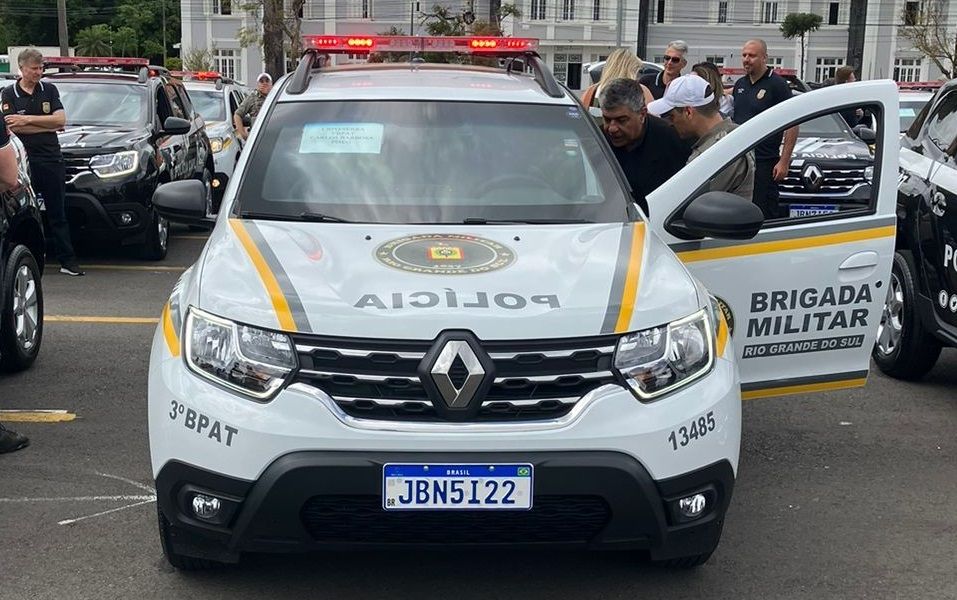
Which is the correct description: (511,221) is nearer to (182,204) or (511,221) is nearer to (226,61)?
(182,204)

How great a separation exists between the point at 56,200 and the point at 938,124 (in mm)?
6673

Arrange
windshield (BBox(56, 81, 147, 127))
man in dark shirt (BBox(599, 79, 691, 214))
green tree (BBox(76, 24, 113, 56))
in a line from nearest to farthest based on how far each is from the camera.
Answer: man in dark shirt (BBox(599, 79, 691, 214))
windshield (BBox(56, 81, 147, 127))
green tree (BBox(76, 24, 113, 56))

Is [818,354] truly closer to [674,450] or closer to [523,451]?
[674,450]

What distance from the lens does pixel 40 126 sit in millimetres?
9555

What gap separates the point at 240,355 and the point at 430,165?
56.3 inches

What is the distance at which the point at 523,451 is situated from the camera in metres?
3.41

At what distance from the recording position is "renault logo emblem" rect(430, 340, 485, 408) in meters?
3.43

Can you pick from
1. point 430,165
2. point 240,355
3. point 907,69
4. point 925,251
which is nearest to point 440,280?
point 240,355

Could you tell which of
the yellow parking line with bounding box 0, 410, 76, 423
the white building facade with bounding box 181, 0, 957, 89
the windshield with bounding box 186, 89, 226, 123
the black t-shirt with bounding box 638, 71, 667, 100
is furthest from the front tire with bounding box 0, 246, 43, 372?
the white building facade with bounding box 181, 0, 957, 89

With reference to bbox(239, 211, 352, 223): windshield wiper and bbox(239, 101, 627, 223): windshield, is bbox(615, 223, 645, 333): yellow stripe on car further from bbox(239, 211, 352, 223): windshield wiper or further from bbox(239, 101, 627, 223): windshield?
bbox(239, 211, 352, 223): windshield wiper

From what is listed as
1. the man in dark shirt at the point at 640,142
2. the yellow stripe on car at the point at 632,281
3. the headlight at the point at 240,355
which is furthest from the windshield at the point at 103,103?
the headlight at the point at 240,355

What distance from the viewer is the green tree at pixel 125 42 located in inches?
3401

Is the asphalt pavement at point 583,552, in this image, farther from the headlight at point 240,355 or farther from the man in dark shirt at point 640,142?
the man in dark shirt at point 640,142

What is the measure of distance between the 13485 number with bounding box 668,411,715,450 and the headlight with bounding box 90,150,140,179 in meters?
7.89
